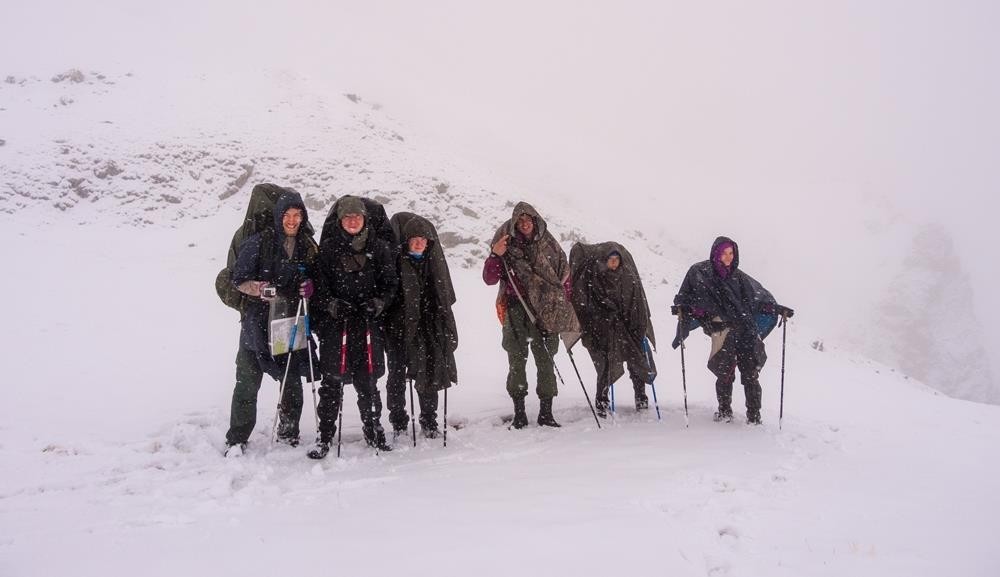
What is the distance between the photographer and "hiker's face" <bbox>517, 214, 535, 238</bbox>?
20.6ft

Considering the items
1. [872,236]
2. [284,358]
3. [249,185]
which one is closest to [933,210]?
[872,236]

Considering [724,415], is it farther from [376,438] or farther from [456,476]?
[376,438]

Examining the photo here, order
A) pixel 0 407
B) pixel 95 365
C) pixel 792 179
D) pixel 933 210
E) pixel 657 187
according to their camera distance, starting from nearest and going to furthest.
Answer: pixel 0 407
pixel 95 365
pixel 657 187
pixel 792 179
pixel 933 210

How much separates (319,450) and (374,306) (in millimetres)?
1549

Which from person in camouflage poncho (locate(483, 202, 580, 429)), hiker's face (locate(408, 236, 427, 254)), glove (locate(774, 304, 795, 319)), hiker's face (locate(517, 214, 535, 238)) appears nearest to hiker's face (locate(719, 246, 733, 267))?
glove (locate(774, 304, 795, 319))

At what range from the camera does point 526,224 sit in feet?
20.7

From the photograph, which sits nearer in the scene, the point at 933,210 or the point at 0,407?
the point at 0,407

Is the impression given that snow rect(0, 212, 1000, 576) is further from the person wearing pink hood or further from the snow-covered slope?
the person wearing pink hood

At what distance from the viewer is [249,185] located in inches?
878

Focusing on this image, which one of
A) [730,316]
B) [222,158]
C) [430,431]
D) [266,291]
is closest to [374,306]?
[266,291]

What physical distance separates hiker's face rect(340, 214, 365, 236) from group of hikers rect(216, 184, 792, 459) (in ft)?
0.05

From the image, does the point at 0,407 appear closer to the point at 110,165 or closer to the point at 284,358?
the point at 284,358

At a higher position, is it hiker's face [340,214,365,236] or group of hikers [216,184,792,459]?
hiker's face [340,214,365,236]

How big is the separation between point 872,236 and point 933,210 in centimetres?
2532
